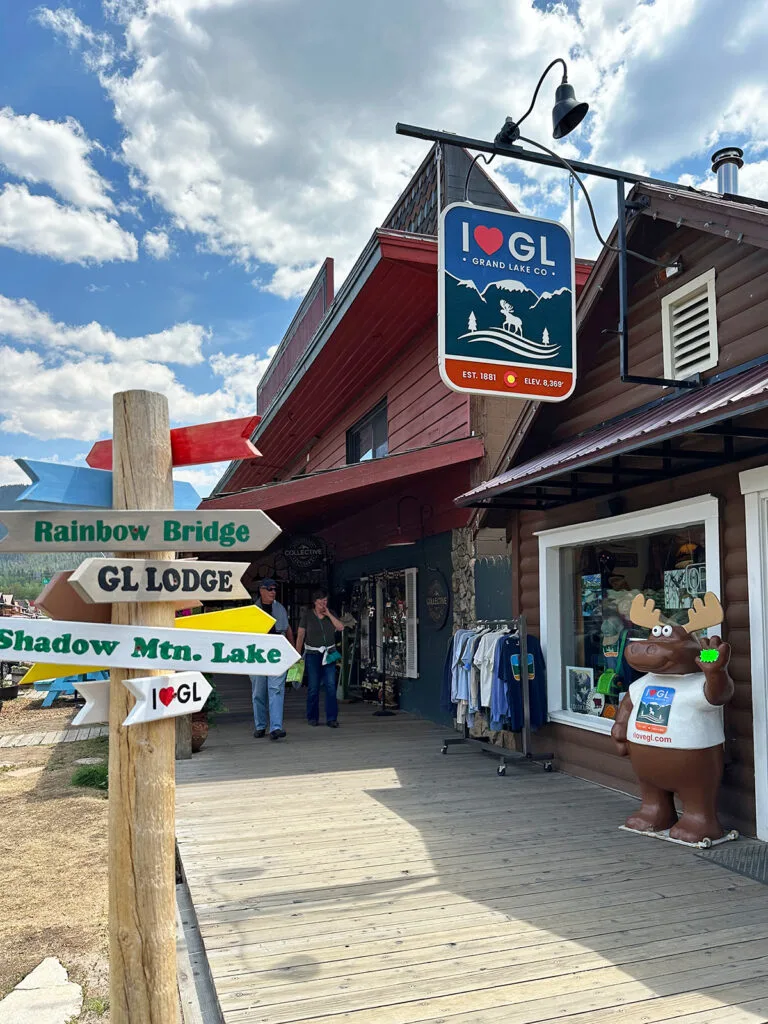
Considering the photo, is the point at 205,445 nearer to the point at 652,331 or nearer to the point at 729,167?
the point at 652,331

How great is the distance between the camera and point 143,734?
2.37 meters

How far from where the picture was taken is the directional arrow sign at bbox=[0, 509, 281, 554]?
2.33m

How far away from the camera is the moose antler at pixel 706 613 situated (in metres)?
4.76

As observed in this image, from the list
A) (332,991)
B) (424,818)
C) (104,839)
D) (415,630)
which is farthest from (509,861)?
(415,630)

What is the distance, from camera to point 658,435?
429cm

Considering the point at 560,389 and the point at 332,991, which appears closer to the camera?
the point at 332,991

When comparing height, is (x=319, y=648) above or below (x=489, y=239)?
below

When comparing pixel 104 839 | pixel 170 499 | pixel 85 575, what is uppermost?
pixel 170 499

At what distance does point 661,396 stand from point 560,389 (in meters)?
0.92

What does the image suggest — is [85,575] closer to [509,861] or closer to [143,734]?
[143,734]

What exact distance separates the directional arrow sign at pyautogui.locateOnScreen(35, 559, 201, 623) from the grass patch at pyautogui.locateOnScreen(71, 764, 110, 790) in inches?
206

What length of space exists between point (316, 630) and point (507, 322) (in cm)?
528

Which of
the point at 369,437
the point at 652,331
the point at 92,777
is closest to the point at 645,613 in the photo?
the point at 652,331

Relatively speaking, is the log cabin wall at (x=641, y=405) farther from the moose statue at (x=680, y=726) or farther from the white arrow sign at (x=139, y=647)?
the white arrow sign at (x=139, y=647)
